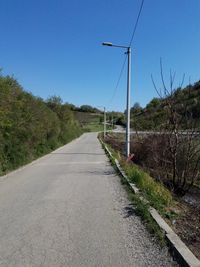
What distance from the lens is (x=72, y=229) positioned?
20.2ft

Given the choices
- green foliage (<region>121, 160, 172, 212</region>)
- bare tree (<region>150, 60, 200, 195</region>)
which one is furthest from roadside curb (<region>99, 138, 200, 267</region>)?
bare tree (<region>150, 60, 200, 195</region>)

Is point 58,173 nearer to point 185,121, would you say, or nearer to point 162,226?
point 185,121

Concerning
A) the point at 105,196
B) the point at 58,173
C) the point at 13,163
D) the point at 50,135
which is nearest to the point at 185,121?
the point at 105,196

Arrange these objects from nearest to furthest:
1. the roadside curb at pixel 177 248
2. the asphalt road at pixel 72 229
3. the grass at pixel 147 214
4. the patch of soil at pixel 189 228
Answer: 1. the roadside curb at pixel 177 248
2. the asphalt road at pixel 72 229
3. the patch of soil at pixel 189 228
4. the grass at pixel 147 214

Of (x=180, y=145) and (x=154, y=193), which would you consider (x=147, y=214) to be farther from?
(x=180, y=145)

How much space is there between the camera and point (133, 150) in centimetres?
2286

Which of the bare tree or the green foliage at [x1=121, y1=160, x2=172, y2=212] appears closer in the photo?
the green foliage at [x1=121, y1=160, x2=172, y2=212]

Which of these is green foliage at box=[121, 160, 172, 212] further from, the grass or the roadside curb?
the roadside curb

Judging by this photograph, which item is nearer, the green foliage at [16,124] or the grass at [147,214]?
the grass at [147,214]

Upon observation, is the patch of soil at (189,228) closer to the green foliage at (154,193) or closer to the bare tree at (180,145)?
the green foliage at (154,193)

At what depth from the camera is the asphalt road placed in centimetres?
476

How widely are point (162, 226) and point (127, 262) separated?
1572 mm

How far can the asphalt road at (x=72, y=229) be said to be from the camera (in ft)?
15.6

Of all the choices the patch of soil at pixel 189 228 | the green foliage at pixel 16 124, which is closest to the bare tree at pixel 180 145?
the patch of soil at pixel 189 228
